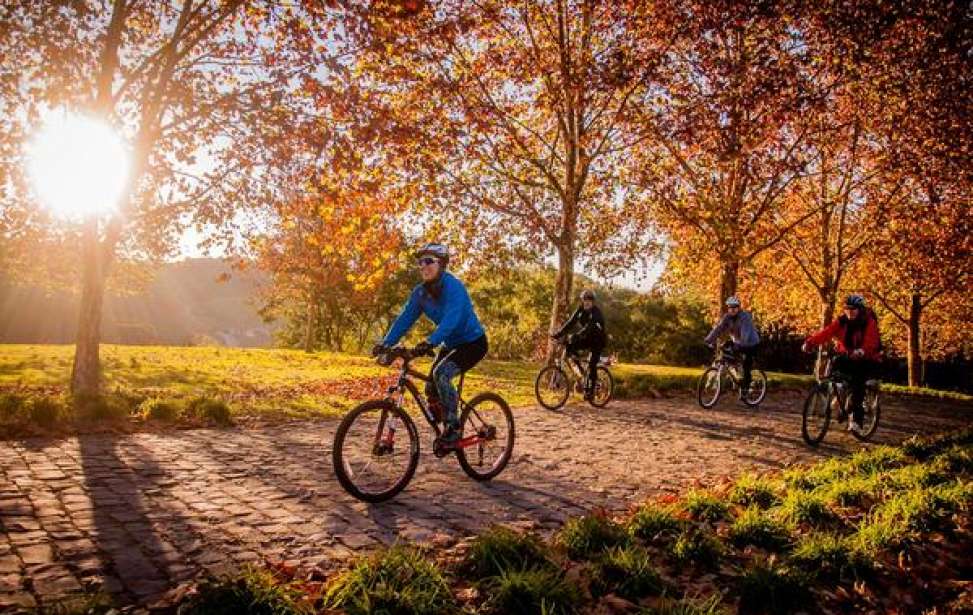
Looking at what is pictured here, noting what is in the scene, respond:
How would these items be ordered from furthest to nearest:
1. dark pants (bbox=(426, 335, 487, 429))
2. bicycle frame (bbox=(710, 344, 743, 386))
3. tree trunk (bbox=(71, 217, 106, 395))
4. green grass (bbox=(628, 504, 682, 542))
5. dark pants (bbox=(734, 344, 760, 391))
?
dark pants (bbox=(734, 344, 760, 391))
bicycle frame (bbox=(710, 344, 743, 386))
tree trunk (bbox=(71, 217, 106, 395))
dark pants (bbox=(426, 335, 487, 429))
green grass (bbox=(628, 504, 682, 542))

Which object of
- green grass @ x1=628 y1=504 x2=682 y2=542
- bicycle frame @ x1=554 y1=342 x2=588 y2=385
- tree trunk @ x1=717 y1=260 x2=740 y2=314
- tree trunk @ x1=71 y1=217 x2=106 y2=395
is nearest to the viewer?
green grass @ x1=628 y1=504 x2=682 y2=542

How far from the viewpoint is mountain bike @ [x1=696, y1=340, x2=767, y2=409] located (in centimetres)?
1524

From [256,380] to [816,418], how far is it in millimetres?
15374

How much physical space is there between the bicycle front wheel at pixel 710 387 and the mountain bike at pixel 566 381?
2.55m

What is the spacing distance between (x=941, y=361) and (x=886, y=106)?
143 feet

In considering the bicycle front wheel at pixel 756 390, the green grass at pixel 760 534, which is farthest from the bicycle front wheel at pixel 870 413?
the green grass at pixel 760 534

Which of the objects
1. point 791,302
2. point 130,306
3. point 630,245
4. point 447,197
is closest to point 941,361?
point 791,302

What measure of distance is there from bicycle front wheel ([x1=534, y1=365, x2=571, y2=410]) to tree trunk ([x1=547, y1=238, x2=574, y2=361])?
126 inches

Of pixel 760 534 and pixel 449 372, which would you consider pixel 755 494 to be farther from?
pixel 449 372

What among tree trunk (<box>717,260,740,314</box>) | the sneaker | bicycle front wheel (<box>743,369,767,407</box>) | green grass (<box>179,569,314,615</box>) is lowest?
green grass (<box>179,569,314,615</box>)

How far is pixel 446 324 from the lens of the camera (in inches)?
252

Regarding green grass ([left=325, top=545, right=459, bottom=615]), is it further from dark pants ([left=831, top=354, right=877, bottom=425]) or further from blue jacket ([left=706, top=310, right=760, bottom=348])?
blue jacket ([left=706, top=310, right=760, bottom=348])

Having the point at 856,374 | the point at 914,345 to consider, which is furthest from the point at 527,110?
the point at 914,345

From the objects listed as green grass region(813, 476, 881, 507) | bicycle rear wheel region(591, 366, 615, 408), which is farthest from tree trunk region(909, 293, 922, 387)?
green grass region(813, 476, 881, 507)
